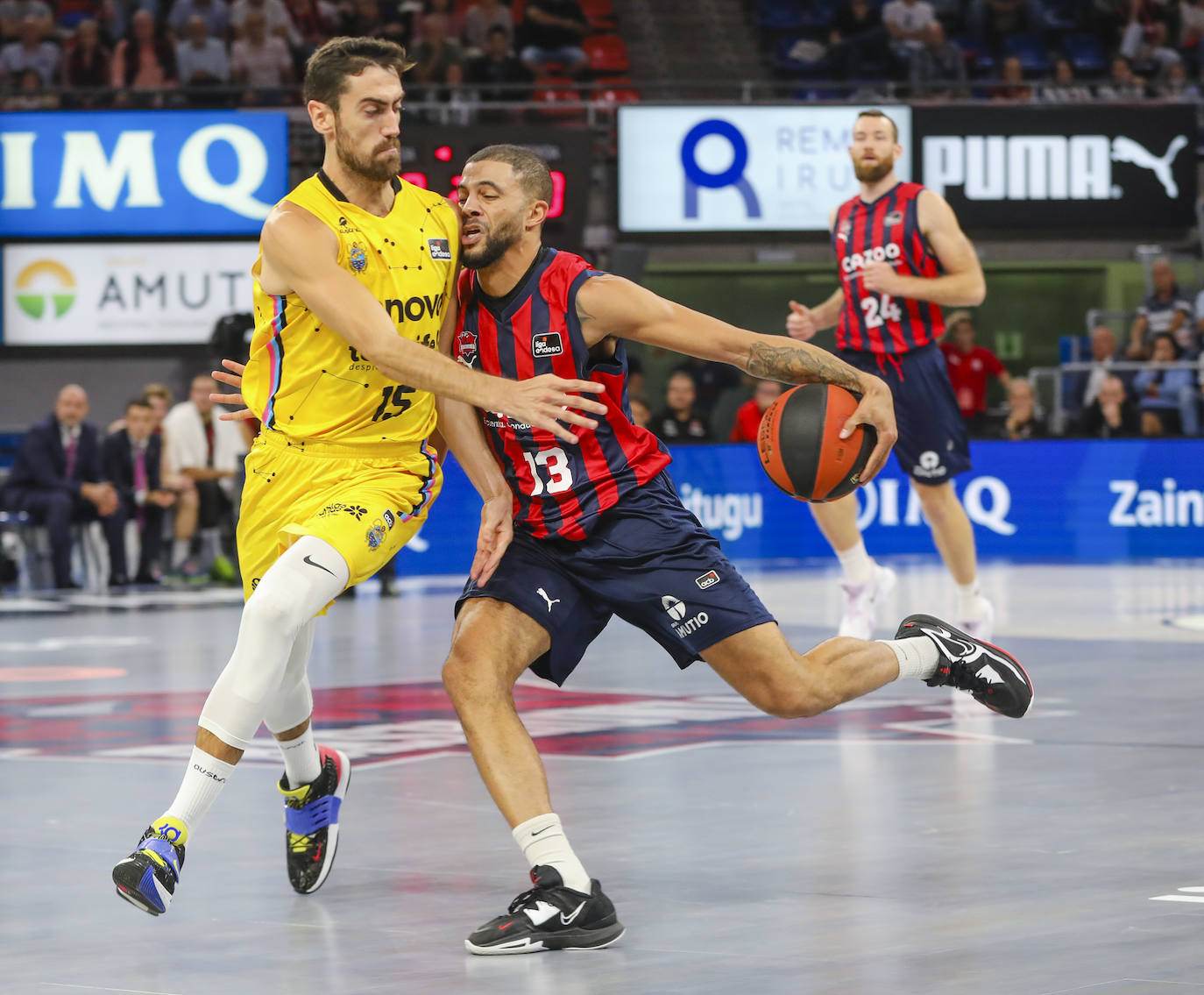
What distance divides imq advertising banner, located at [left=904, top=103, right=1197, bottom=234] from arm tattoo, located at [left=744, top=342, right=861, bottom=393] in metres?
13.1

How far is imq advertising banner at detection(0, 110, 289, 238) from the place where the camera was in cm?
1661

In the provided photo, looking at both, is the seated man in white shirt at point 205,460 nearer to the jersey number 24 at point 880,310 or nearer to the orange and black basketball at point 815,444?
the jersey number 24 at point 880,310

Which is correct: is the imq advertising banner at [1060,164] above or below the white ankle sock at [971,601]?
above

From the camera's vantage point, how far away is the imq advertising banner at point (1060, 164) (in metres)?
17.8

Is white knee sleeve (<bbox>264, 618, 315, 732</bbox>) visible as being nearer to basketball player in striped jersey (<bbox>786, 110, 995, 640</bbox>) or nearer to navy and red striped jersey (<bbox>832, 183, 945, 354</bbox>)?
basketball player in striped jersey (<bbox>786, 110, 995, 640</bbox>)

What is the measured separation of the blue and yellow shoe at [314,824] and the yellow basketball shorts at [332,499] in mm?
547

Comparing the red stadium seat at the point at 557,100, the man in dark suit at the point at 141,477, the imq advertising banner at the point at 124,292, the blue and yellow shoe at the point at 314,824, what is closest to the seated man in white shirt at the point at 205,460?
the man in dark suit at the point at 141,477

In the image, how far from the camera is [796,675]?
492 cm

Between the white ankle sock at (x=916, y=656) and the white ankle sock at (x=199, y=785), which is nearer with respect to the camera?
the white ankle sock at (x=199, y=785)

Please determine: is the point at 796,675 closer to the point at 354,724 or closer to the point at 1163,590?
the point at 354,724

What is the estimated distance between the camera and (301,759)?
5129 mm

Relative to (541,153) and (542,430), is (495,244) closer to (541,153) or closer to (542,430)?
(542,430)

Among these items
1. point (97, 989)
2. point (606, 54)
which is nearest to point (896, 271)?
point (97, 989)

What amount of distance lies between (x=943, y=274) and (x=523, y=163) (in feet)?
14.7
